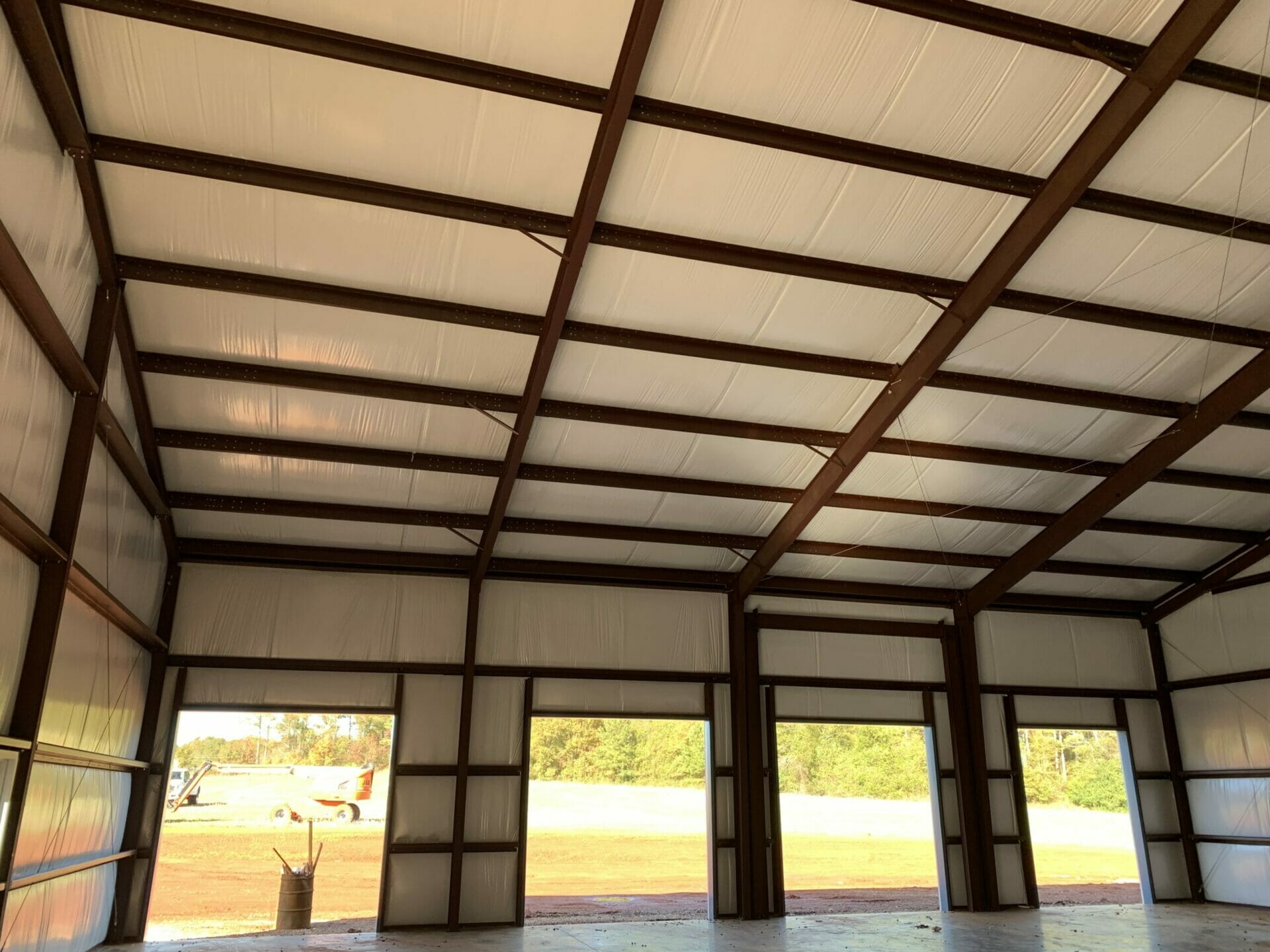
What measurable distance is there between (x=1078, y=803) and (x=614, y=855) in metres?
14.8

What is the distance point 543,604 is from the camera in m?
11.9

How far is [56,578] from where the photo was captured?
6.62 meters

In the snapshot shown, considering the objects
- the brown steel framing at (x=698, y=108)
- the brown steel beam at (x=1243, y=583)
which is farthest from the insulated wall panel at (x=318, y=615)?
the brown steel beam at (x=1243, y=583)

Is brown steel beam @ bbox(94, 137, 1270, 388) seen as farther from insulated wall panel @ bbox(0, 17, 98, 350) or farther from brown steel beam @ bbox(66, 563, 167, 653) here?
brown steel beam @ bbox(66, 563, 167, 653)

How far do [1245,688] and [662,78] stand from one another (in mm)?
12359

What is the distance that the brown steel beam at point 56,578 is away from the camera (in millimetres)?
6184

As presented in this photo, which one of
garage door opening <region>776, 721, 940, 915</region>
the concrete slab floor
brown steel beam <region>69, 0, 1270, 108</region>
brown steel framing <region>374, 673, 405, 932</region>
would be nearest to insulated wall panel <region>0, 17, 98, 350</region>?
brown steel beam <region>69, 0, 1270, 108</region>

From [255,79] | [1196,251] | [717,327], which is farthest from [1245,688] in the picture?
[255,79]

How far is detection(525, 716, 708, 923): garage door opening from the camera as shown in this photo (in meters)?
→ 19.4

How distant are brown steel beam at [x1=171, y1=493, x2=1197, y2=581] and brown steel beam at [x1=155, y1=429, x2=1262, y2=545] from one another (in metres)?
0.92

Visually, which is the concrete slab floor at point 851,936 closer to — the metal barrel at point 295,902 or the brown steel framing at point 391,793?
the brown steel framing at point 391,793

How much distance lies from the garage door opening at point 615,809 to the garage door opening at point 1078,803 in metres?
8.87

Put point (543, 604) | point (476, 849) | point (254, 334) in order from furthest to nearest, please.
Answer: point (543, 604), point (476, 849), point (254, 334)

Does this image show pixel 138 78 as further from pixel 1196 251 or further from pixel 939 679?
pixel 939 679
